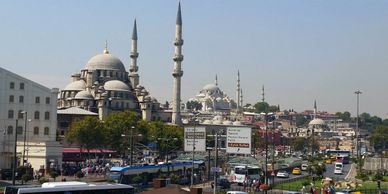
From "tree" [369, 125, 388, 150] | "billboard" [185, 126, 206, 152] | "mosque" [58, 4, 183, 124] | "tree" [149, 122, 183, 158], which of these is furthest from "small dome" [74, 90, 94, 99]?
"tree" [369, 125, 388, 150]

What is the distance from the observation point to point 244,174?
4697 centimetres

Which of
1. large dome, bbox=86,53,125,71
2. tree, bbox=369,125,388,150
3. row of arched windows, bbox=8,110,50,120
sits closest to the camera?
row of arched windows, bbox=8,110,50,120

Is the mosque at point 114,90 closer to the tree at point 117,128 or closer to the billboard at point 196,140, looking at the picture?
the tree at point 117,128

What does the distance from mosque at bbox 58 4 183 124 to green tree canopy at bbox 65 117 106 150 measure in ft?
77.9

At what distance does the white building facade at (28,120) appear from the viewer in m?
56.5

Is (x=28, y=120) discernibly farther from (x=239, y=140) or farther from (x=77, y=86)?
(x=77, y=86)

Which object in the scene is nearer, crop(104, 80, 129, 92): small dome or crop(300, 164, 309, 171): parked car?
crop(300, 164, 309, 171): parked car

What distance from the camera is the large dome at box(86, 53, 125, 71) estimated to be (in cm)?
11225

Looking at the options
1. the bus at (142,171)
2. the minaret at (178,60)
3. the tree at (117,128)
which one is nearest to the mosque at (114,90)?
the minaret at (178,60)

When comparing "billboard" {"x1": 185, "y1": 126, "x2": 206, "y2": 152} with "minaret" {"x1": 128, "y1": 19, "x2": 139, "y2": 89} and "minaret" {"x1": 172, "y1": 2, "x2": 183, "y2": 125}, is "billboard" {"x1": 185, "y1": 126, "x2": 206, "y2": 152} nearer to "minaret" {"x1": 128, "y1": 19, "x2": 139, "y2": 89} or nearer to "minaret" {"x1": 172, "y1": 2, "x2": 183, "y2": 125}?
"minaret" {"x1": 172, "y1": 2, "x2": 183, "y2": 125}

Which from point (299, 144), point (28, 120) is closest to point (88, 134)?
point (28, 120)

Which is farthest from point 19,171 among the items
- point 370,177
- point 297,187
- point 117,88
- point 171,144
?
point 117,88

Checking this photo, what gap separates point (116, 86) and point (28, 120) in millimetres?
44958

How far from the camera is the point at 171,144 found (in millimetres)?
81125
